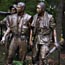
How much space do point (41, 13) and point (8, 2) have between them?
18.1 feet

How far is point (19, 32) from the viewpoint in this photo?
9.30 meters

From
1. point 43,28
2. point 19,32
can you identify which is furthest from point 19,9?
point 43,28

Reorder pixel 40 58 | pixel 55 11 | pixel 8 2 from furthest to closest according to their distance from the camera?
pixel 55 11, pixel 8 2, pixel 40 58

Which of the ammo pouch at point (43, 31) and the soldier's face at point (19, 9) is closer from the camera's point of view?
the soldier's face at point (19, 9)

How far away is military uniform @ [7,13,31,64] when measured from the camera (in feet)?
30.4

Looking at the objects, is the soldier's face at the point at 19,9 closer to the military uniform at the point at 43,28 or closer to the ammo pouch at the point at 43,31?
the military uniform at the point at 43,28

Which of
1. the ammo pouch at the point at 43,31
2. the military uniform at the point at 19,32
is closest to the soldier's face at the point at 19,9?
the military uniform at the point at 19,32

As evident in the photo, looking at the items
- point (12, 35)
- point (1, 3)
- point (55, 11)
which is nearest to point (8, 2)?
point (1, 3)

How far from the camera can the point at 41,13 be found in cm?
931

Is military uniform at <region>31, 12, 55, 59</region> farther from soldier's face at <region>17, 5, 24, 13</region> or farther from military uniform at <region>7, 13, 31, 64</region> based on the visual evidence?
soldier's face at <region>17, 5, 24, 13</region>

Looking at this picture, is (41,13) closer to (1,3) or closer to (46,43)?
(46,43)

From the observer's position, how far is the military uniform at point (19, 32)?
9.27 m

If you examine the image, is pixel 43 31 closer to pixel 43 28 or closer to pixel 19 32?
pixel 43 28

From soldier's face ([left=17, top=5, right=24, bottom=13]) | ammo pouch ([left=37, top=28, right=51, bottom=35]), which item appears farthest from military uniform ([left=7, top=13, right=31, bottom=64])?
ammo pouch ([left=37, top=28, right=51, bottom=35])
